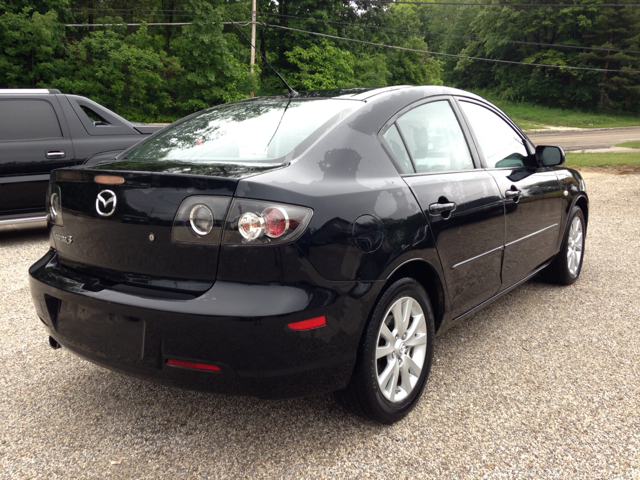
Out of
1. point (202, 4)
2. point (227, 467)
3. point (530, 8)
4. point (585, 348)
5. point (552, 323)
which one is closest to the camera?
point (227, 467)

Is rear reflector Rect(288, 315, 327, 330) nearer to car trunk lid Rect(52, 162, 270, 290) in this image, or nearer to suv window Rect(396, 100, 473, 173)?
car trunk lid Rect(52, 162, 270, 290)

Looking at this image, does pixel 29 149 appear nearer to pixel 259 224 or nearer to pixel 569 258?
pixel 259 224

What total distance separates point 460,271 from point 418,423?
2.73ft

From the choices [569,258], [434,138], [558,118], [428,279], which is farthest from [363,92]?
[558,118]

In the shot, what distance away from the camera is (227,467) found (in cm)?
218

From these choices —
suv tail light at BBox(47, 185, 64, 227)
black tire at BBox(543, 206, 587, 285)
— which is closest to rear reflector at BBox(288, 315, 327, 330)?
suv tail light at BBox(47, 185, 64, 227)

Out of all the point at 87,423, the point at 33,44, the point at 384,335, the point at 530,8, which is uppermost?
the point at 530,8

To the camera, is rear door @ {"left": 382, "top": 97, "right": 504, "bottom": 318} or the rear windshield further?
rear door @ {"left": 382, "top": 97, "right": 504, "bottom": 318}

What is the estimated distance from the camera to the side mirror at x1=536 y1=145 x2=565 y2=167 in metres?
3.94

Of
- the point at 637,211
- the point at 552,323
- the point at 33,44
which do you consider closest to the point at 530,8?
the point at 33,44

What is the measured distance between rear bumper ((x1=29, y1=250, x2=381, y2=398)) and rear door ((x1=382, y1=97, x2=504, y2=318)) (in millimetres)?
689

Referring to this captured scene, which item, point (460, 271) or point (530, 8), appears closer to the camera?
point (460, 271)

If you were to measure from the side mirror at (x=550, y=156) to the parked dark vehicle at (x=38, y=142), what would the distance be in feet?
17.0

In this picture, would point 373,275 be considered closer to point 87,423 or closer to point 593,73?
point 87,423
